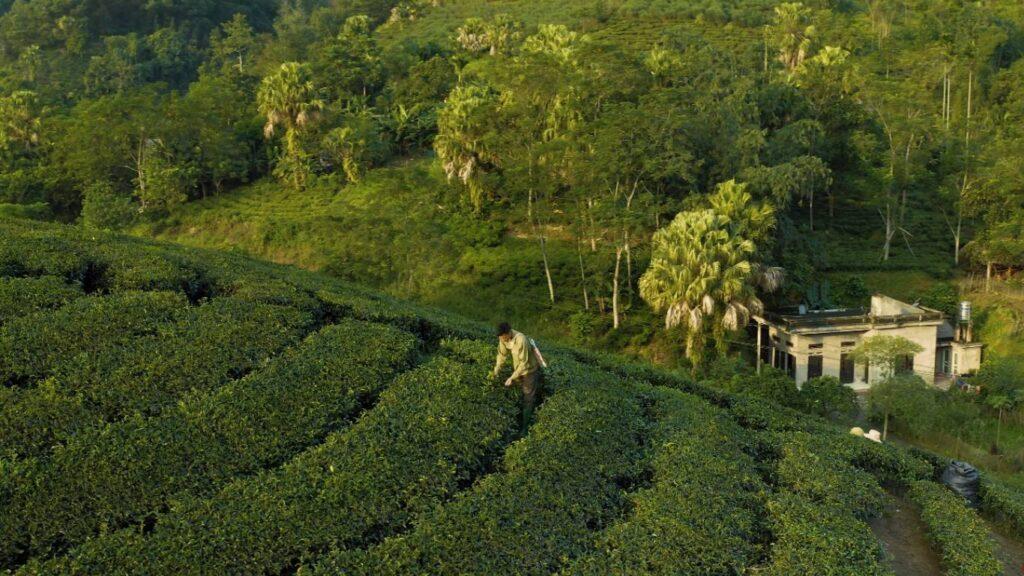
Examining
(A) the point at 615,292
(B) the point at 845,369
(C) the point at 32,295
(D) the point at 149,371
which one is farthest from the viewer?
(A) the point at 615,292

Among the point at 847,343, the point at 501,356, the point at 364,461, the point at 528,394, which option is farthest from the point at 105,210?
the point at 364,461

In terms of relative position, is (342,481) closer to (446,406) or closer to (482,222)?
(446,406)

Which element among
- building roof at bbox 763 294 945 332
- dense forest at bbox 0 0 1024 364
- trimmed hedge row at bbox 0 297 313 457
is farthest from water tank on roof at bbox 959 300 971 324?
trimmed hedge row at bbox 0 297 313 457

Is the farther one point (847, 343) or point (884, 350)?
point (847, 343)

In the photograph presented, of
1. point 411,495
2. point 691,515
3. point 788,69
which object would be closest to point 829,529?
point 691,515

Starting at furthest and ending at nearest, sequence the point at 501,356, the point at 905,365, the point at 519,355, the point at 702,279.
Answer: the point at 905,365, the point at 702,279, the point at 501,356, the point at 519,355

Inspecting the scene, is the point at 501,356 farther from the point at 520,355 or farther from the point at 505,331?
the point at 505,331

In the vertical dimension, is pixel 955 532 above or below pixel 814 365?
above
